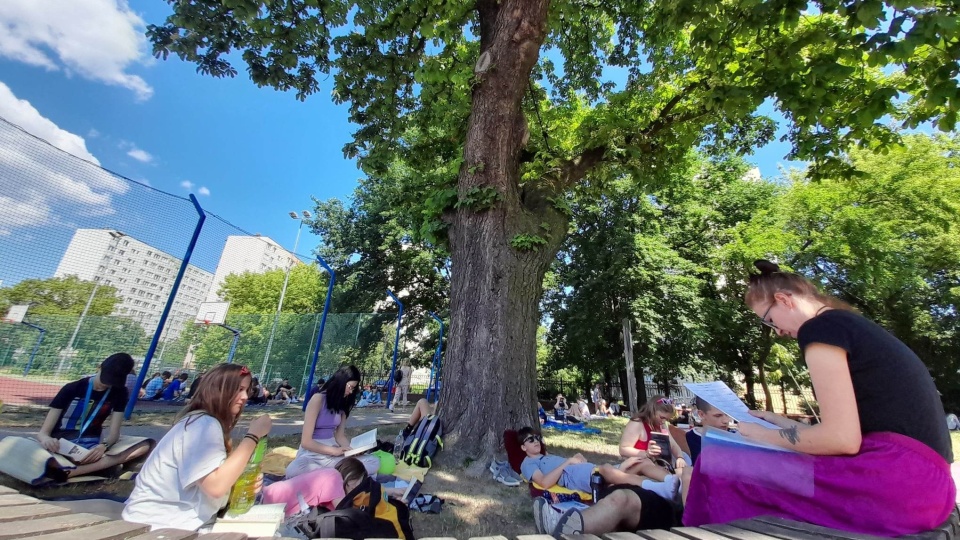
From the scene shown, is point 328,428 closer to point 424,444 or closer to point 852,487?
point 424,444

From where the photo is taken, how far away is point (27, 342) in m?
10.1

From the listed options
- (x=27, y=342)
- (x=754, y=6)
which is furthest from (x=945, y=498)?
(x=27, y=342)

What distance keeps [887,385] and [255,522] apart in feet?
9.08

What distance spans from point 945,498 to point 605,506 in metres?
1.61

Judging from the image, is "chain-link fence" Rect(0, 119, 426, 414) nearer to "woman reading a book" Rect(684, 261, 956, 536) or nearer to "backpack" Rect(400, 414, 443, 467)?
"backpack" Rect(400, 414, 443, 467)

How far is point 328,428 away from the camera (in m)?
4.25

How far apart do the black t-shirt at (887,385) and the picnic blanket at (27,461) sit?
5417 millimetres

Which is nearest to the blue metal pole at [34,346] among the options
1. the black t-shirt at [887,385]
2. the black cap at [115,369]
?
the black cap at [115,369]

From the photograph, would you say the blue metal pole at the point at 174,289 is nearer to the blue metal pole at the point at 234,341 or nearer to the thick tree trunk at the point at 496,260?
the thick tree trunk at the point at 496,260

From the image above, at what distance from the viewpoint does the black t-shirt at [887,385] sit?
1506 millimetres

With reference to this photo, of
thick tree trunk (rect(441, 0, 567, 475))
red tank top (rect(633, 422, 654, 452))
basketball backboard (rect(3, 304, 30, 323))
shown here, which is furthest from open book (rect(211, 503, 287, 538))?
basketball backboard (rect(3, 304, 30, 323))

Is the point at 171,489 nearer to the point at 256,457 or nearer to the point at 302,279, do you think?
the point at 256,457

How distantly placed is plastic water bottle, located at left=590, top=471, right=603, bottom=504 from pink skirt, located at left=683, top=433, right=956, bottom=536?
1770 millimetres

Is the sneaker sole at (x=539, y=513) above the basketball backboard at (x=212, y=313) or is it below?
below
